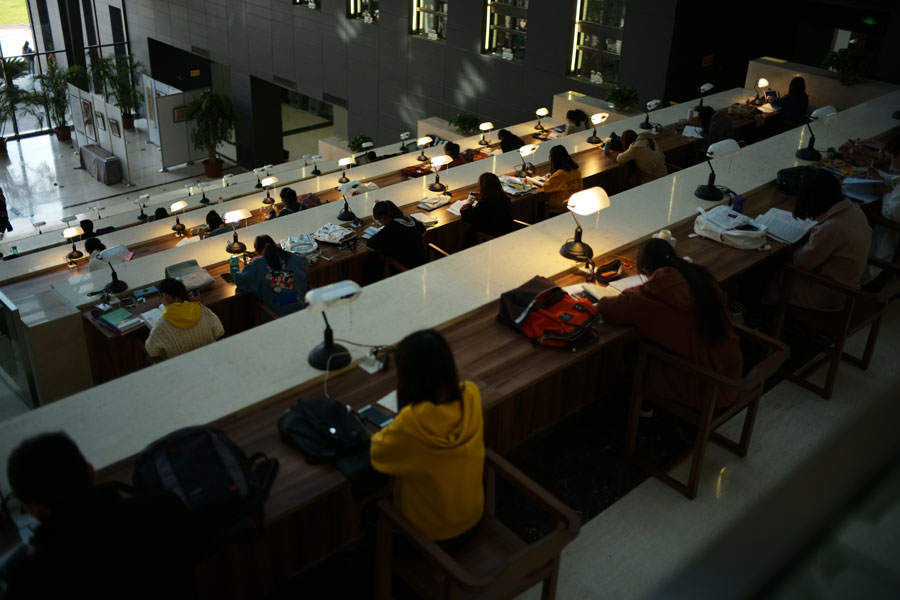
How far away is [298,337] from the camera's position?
12.6 ft

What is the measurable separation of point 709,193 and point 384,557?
383 cm

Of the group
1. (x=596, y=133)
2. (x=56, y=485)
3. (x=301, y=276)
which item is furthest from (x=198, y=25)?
(x=56, y=485)

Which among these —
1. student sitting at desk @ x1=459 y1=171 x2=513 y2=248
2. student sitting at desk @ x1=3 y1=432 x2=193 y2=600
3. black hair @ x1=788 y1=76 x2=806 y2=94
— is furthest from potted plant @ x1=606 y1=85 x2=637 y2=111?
student sitting at desk @ x1=3 y1=432 x2=193 y2=600

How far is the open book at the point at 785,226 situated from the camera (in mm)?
4914

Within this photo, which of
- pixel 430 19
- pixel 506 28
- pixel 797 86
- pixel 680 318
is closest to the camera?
pixel 680 318

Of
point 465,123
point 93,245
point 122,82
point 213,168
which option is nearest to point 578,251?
point 93,245

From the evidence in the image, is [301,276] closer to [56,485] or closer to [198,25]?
[56,485]

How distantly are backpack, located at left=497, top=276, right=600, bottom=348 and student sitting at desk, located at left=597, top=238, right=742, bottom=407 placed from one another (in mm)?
167

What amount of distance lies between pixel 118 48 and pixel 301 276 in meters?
18.0

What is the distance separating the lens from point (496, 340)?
3871 millimetres

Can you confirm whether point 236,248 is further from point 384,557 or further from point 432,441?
point 432,441

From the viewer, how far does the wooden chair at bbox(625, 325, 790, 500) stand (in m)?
3.60

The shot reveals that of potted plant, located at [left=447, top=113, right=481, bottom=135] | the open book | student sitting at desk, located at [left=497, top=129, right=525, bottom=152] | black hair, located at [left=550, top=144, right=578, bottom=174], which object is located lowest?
potted plant, located at [left=447, top=113, right=481, bottom=135]

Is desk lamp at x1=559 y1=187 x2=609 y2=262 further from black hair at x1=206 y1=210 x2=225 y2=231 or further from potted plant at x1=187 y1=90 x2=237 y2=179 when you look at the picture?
potted plant at x1=187 y1=90 x2=237 y2=179
